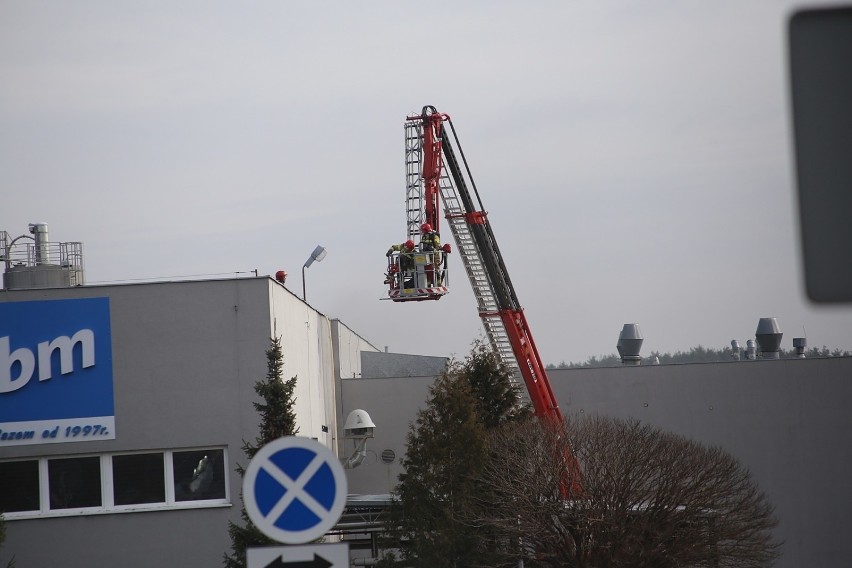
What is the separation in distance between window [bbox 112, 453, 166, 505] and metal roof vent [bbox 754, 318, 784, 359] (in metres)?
32.2

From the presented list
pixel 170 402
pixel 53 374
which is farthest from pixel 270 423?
pixel 53 374

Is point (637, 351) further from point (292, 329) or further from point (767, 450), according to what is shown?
point (292, 329)

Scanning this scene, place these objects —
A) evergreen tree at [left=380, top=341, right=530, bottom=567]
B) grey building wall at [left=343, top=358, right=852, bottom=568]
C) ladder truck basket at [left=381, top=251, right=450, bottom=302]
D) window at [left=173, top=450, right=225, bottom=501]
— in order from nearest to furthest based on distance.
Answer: window at [left=173, top=450, right=225, bottom=501] < evergreen tree at [left=380, top=341, right=530, bottom=567] < ladder truck basket at [left=381, top=251, right=450, bottom=302] < grey building wall at [left=343, top=358, right=852, bottom=568]

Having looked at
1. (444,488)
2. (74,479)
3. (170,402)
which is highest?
(170,402)

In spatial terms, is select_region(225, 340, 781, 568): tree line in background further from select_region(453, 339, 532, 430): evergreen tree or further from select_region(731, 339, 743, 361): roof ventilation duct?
select_region(731, 339, 743, 361): roof ventilation duct

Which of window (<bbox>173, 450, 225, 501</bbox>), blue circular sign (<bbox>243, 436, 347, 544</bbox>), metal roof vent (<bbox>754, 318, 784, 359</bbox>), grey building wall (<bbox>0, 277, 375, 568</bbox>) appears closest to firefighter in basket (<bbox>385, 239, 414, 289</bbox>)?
grey building wall (<bbox>0, 277, 375, 568</bbox>)

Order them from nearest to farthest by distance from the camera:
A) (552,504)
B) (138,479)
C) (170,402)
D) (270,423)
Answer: (270,423) < (138,479) < (170,402) < (552,504)

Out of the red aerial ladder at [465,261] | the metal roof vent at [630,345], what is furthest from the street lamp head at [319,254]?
the metal roof vent at [630,345]

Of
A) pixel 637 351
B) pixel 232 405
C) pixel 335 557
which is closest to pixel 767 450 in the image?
pixel 637 351

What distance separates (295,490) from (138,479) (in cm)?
1533

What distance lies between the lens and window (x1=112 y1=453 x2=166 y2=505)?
21234mm

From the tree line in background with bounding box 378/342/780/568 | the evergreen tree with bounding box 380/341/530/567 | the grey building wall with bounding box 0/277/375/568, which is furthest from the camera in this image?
the tree line in background with bounding box 378/342/780/568

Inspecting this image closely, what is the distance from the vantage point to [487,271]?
28.5m

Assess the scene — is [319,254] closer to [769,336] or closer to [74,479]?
[74,479]
